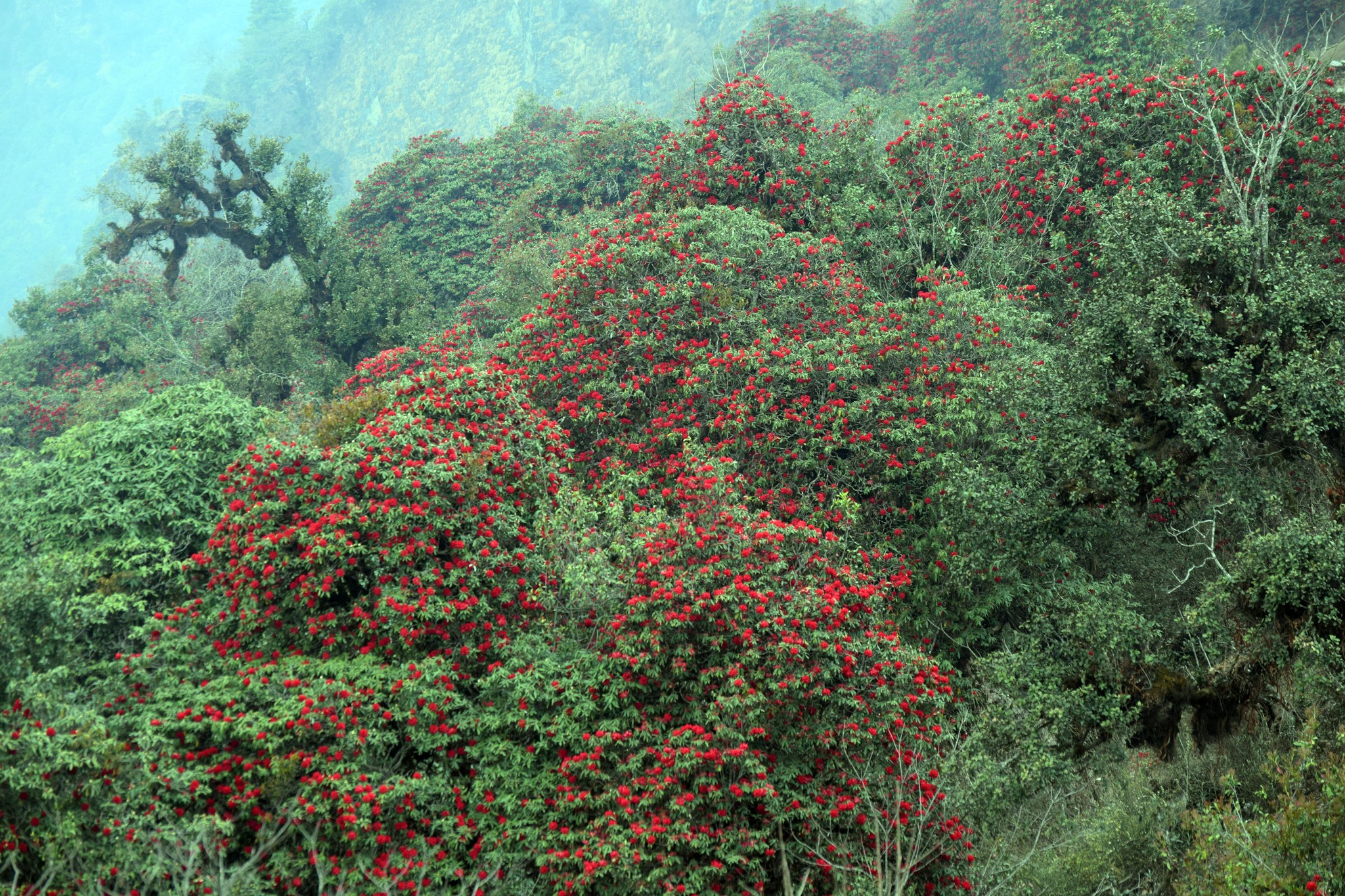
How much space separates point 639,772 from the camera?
7.33 metres

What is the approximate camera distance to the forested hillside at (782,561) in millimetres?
7105

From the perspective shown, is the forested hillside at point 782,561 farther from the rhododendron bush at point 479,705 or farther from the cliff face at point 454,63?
the cliff face at point 454,63

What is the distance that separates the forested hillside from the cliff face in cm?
4904

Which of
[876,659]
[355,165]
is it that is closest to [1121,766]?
[876,659]

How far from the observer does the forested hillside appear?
23.3 feet

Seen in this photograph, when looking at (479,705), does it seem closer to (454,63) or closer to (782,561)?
(782,561)

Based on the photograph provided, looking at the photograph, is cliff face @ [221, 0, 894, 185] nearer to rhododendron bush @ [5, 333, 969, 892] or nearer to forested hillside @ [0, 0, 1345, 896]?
forested hillside @ [0, 0, 1345, 896]

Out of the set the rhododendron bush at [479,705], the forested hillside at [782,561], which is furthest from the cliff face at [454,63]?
the rhododendron bush at [479,705]

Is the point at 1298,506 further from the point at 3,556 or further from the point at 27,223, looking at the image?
the point at 27,223

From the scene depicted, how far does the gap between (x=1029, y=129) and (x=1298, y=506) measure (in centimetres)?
900

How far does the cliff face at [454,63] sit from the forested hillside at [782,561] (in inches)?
1931

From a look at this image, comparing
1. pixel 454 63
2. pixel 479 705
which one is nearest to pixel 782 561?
pixel 479 705

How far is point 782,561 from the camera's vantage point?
8.30 metres

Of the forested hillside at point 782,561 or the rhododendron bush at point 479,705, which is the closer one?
the rhododendron bush at point 479,705
